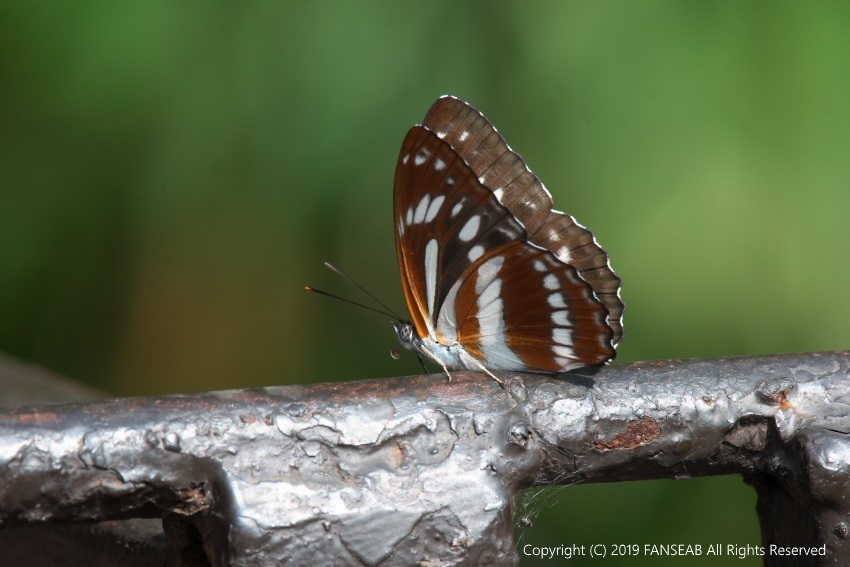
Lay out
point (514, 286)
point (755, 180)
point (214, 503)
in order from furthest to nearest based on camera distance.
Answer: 1. point (755, 180)
2. point (514, 286)
3. point (214, 503)

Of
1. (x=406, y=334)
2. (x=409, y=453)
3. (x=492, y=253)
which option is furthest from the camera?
(x=406, y=334)

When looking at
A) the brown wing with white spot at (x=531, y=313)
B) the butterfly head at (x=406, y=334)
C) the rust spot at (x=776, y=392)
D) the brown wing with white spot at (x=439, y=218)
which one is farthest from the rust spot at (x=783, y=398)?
the butterfly head at (x=406, y=334)

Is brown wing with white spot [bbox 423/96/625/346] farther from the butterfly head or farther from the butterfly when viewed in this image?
the butterfly head

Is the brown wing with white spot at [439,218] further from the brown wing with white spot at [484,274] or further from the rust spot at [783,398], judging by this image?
the rust spot at [783,398]

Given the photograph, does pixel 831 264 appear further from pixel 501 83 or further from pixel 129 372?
pixel 129 372

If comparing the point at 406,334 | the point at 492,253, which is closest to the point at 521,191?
the point at 492,253

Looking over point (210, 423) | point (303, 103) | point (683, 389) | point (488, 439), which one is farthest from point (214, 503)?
point (303, 103)

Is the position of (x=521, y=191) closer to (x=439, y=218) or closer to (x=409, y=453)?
(x=439, y=218)
